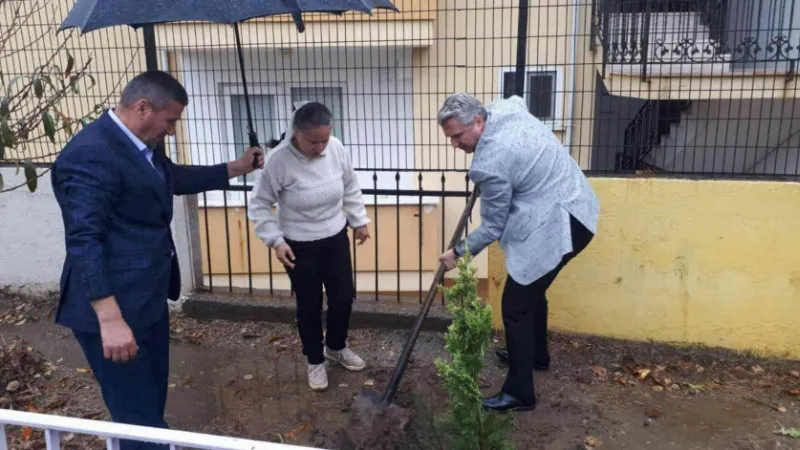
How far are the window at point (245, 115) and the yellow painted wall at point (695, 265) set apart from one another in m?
2.15

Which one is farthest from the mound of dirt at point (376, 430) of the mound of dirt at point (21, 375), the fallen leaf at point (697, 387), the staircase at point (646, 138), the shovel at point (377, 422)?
the staircase at point (646, 138)

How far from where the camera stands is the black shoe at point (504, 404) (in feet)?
11.1

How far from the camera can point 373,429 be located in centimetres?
271

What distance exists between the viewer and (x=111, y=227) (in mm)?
2426

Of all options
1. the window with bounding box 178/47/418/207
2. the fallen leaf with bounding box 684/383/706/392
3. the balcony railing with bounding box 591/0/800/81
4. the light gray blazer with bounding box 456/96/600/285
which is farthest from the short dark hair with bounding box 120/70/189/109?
the fallen leaf with bounding box 684/383/706/392

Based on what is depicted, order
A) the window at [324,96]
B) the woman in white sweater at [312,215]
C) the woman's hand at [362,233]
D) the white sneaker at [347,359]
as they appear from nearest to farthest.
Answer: the woman in white sweater at [312,215] → the woman's hand at [362,233] → the white sneaker at [347,359] → the window at [324,96]

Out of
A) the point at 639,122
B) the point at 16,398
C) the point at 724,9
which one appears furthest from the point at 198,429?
the point at 724,9

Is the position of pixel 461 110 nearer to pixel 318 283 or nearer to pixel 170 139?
pixel 318 283

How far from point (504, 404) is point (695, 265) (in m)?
1.47

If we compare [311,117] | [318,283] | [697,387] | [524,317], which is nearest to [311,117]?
[311,117]

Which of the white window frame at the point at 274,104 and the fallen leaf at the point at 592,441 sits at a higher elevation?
the white window frame at the point at 274,104

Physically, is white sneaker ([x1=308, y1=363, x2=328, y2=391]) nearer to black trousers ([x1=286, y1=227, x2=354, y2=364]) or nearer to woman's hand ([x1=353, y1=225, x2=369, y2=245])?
black trousers ([x1=286, y1=227, x2=354, y2=364])

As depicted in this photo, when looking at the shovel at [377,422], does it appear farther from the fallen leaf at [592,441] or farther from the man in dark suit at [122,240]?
the fallen leaf at [592,441]

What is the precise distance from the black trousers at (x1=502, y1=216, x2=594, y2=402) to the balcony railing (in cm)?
143
